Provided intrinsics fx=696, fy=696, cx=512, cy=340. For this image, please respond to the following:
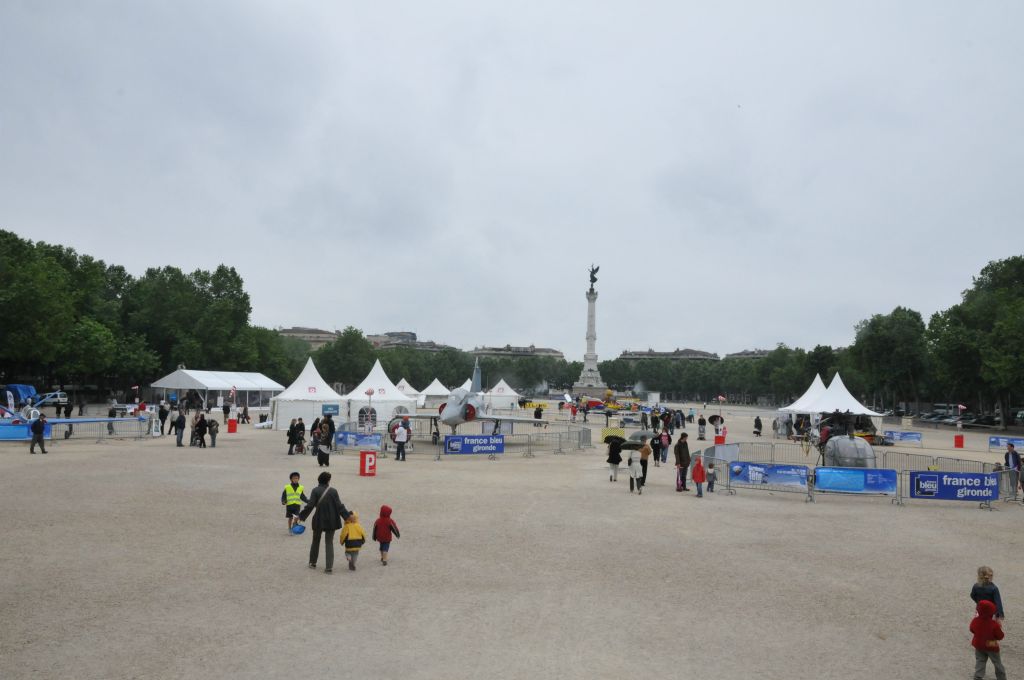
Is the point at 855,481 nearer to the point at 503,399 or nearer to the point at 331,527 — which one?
the point at 331,527

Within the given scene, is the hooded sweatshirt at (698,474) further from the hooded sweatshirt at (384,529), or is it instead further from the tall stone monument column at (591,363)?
the tall stone monument column at (591,363)

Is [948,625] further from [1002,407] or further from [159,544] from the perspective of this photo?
[1002,407]

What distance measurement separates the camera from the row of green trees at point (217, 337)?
5116cm

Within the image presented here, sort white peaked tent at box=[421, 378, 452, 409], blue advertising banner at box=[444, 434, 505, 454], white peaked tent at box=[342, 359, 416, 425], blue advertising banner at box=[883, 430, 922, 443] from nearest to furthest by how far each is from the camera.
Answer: blue advertising banner at box=[444, 434, 505, 454] → blue advertising banner at box=[883, 430, 922, 443] → white peaked tent at box=[342, 359, 416, 425] → white peaked tent at box=[421, 378, 452, 409]

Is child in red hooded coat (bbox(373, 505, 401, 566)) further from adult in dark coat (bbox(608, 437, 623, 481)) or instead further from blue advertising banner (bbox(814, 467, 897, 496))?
blue advertising banner (bbox(814, 467, 897, 496))

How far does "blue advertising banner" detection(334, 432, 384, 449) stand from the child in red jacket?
23.9 metres

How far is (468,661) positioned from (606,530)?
291 inches

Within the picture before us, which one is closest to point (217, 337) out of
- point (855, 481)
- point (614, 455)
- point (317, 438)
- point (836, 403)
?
point (317, 438)

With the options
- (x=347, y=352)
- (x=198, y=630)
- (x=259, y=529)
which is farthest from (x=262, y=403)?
(x=198, y=630)

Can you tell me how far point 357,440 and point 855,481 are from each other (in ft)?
62.7

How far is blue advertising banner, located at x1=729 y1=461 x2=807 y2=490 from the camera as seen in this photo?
19.5 meters

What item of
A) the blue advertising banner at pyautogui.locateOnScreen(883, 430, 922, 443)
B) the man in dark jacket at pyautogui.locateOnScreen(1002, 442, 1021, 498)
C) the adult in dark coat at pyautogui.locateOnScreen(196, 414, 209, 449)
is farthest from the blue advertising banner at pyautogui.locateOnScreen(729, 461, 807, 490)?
the blue advertising banner at pyautogui.locateOnScreen(883, 430, 922, 443)

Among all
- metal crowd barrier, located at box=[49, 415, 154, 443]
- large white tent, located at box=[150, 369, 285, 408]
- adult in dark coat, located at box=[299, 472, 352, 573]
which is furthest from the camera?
large white tent, located at box=[150, 369, 285, 408]

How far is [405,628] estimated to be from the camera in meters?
8.48
